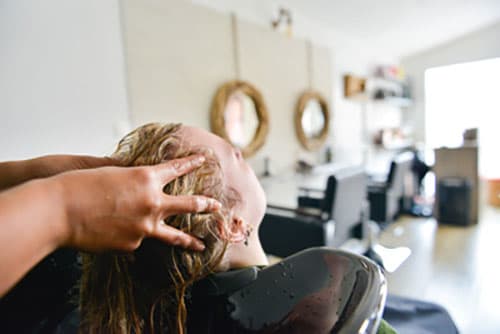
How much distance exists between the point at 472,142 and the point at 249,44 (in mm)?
2212

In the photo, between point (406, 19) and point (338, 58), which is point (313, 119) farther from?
point (406, 19)

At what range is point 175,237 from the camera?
52 centimetres

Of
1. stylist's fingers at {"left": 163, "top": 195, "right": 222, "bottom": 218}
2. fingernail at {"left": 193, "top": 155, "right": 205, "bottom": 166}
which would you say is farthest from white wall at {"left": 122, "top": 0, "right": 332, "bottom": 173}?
stylist's fingers at {"left": 163, "top": 195, "right": 222, "bottom": 218}

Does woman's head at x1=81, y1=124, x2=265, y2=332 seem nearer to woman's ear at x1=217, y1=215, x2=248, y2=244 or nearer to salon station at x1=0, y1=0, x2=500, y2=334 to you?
woman's ear at x1=217, y1=215, x2=248, y2=244

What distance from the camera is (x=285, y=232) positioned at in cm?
232

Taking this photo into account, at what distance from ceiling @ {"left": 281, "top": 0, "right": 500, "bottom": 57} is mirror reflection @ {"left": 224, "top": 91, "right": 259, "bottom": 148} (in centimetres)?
113

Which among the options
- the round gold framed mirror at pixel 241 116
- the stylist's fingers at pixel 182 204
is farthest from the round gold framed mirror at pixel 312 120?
the stylist's fingers at pixel 182 204

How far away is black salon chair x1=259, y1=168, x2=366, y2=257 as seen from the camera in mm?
2188

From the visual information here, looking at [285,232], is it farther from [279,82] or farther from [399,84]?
[279,82]

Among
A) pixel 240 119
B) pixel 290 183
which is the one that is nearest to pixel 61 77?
pixel 240 119

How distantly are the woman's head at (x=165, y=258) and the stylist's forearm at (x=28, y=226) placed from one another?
246 millimetres

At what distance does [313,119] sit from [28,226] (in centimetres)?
355

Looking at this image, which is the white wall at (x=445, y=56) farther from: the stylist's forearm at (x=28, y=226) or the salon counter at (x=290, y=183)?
the salon counter at (x=290, y=183)

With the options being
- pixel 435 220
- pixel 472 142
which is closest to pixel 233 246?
pixel 472 142
